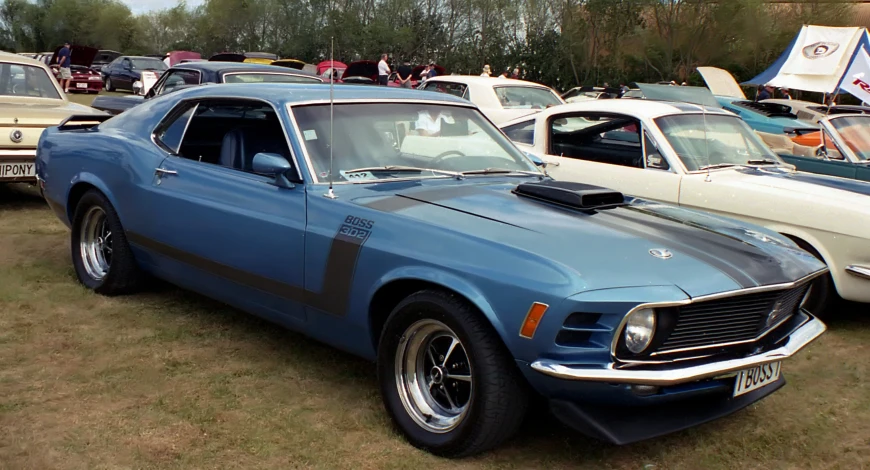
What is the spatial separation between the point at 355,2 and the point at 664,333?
45397mm

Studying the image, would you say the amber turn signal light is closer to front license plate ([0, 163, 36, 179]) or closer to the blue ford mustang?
the blue ford mustang

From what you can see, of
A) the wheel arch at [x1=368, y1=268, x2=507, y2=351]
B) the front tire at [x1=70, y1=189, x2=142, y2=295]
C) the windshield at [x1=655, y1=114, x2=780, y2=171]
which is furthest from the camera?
the windshield at [x1=655, y1=114, x2=780, y2=171]

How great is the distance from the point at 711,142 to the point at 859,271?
66.8 inches

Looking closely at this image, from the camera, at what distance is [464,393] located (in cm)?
343

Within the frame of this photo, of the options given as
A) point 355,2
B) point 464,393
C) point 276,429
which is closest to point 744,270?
point 464,393

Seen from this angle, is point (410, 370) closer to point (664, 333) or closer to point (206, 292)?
→ point (664, 333)

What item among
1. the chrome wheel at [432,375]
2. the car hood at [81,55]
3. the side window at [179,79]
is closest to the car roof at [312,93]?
the chrome wheel at [432,375]

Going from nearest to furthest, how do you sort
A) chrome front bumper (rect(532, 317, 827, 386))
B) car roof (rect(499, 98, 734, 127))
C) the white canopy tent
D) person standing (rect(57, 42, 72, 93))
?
chrome front bumper (rect(532, 317, 827, 386)) → car roof (rect(499, 98, 734, 127)) → the white canopy tent → person standing (rect(57, 42, 72, 93))

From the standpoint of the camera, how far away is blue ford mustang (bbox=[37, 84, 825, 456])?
298cm

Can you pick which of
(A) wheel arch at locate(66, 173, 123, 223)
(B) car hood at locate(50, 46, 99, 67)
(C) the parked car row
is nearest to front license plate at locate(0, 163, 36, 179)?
(C) the parked car row

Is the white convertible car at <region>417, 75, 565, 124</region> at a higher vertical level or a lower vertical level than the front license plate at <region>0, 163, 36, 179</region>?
higher

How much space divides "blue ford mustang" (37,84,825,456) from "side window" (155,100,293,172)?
14 mm

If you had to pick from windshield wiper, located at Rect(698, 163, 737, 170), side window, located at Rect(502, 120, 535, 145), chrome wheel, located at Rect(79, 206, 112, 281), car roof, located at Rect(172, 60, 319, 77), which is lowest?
chrome wheel, located at Rect(79, 206, 112, 281)

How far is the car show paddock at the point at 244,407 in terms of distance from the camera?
334 cm
